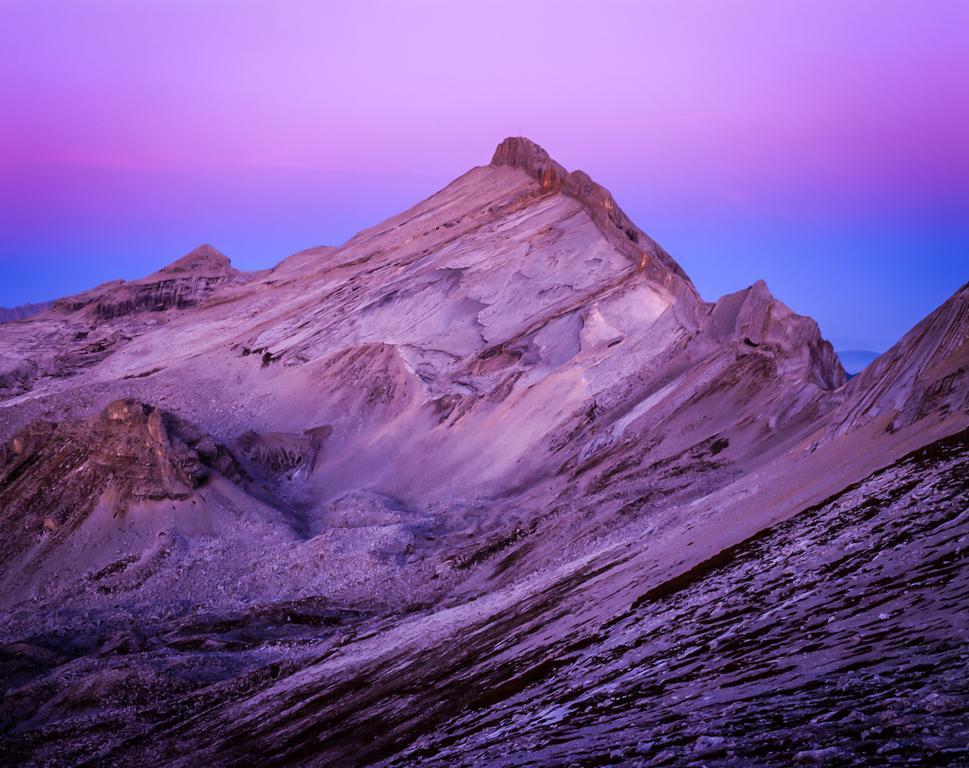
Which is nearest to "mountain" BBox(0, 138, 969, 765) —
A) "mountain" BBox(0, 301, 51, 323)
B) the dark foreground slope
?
the dark foreground slope

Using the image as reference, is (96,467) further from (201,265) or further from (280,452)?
(201,265)

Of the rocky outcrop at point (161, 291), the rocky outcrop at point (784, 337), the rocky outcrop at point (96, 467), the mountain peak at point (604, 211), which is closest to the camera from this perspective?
the rocky outcrop at point (784, 337)

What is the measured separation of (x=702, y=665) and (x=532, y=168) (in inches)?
1438

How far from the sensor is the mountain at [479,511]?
10.7m

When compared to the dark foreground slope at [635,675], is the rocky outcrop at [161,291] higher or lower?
higher

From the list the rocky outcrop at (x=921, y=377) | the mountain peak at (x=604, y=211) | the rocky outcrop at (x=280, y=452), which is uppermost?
the mountain peak at (x=604, y=211)

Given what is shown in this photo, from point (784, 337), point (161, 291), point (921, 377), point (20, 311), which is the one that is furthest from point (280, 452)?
point (20, 311)

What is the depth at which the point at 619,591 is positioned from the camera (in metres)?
16.4

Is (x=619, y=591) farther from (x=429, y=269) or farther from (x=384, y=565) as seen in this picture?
(x=429, y=269)

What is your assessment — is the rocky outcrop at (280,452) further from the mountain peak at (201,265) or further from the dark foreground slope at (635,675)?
the mountain peak at (201,265)

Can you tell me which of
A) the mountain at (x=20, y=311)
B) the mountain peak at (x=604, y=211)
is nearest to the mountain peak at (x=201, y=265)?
the mountain peak at (x=604, y=211)

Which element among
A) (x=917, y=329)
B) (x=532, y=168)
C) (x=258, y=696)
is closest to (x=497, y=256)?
→ (x=532, y=168)

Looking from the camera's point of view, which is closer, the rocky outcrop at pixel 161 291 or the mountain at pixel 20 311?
the rocky outcrop at pixel 161 291

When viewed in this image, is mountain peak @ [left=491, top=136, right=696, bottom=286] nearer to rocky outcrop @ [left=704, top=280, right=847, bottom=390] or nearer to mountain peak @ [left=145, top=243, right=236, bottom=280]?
rocky outcrop @ [left=704, top=280, right=847, bottom=390]
